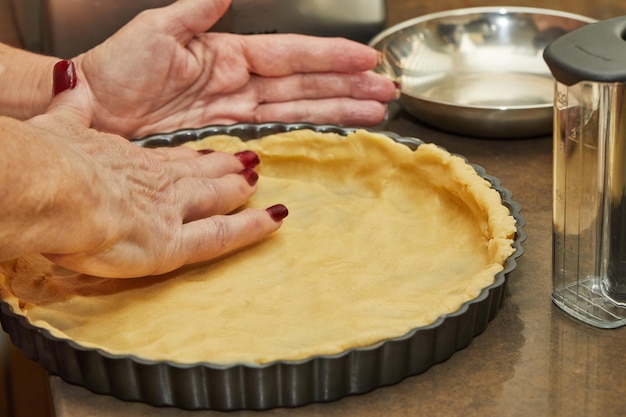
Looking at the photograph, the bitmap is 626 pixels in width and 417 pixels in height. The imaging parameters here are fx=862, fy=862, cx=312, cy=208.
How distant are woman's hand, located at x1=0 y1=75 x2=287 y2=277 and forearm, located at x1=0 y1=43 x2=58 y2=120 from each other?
0.78ft

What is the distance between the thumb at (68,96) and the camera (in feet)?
4.15

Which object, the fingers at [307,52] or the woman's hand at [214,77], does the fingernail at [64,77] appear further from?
the fingers at [307,52]

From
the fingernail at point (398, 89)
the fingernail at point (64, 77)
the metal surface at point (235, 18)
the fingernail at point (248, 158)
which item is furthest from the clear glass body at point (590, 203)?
the metal surface at point (235, 18)

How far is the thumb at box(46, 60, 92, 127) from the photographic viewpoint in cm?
126

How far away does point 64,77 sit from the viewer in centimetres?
129

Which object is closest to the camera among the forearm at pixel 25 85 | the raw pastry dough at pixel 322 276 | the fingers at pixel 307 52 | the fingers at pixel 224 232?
the raw pastry dough at pixel 322 276

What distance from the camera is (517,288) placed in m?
1.19

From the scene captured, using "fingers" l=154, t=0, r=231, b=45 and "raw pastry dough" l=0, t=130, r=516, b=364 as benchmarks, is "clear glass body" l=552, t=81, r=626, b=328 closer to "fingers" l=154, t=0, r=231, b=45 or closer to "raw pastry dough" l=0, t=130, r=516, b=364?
"raw pastry dough" l=0, t=130, r=516, b=364

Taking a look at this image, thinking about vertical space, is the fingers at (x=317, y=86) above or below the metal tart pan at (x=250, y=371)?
above

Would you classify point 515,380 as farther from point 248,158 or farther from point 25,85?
point 25,85

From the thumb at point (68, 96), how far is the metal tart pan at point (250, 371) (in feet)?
1.12

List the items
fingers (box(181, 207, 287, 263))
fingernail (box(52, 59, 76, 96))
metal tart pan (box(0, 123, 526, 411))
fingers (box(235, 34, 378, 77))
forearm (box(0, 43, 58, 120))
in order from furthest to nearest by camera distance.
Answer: fingers (box(235, 34, 378, 77)) → forearm (box(0, 43, 58, 120)) → fingernail (box(52, 59, 76, 96)) → fingers (box(181, 207, 287, 263)) → metal tart pan (box(0, 123, 526, 411))

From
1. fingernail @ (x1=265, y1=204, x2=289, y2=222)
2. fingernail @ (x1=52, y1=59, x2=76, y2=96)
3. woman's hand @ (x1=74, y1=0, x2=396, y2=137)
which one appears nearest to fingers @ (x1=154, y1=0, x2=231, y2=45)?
woman's hand @ (x1=74, y1=0, x2=396, y2=137)

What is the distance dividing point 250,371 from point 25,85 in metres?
0.84
